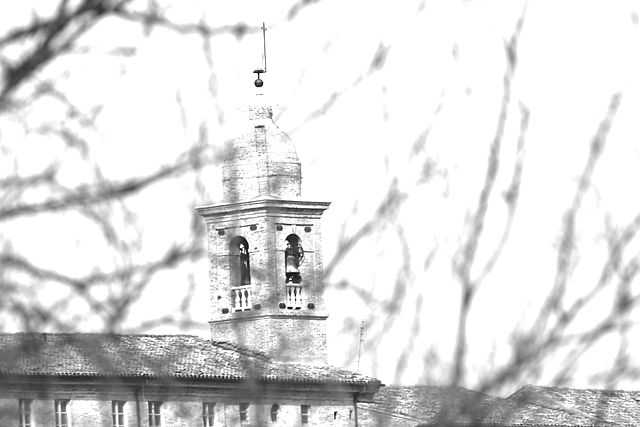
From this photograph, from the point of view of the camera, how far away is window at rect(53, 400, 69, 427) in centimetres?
5109

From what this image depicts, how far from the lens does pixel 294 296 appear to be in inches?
2185

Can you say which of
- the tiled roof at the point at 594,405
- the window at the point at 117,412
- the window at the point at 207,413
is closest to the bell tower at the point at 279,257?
the window at the point at 207,413

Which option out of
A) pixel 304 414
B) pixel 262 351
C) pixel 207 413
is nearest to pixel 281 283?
pixel 262 351

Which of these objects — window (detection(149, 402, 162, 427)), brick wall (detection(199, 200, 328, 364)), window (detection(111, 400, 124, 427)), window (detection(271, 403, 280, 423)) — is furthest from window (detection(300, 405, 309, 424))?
window (detection(111, 400, 124, 427))

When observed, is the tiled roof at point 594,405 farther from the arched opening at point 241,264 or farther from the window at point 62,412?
the window at point 62,412

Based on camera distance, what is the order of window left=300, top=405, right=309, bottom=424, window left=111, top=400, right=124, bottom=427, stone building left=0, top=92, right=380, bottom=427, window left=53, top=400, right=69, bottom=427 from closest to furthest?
stone building left=0, top=92, right=380, bottom=427
window left=53, top=400, right=69, bottom=427
window left=111, top=400, right=124, bottom=427
window left=300, top=405, right=309, bottom=424

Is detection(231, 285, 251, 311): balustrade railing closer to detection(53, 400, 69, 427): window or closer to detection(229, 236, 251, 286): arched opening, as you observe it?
detection(229, 236, 251, 286): arched opening

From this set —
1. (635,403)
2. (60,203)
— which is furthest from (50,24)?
(635,403)

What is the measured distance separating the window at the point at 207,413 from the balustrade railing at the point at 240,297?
2828 millimetres

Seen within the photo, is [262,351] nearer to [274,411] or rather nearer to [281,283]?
[274,411]

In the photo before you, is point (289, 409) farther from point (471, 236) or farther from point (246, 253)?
point (471, 236)

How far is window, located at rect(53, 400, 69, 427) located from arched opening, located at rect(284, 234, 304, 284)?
5.94m

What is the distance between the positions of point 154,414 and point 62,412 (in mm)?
2741

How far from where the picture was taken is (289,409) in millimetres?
54344
